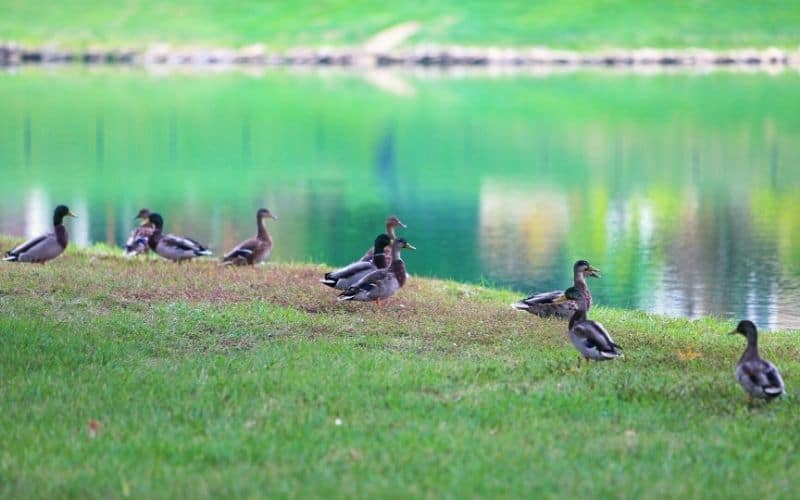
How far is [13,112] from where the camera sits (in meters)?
70.2

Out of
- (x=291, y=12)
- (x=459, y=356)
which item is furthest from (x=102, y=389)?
(x=291, y=12)

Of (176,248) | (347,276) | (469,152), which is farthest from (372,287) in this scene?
(469,152)

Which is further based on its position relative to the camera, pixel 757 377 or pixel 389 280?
pixel 389 280

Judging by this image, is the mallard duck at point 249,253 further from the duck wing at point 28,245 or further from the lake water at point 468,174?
the lake water at point 468,174

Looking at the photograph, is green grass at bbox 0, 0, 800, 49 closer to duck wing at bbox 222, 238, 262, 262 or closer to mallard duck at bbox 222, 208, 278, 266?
mallard duck at bbox 222, 208, 278, 266

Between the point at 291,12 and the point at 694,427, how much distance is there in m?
130

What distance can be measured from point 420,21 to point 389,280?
11271 cm

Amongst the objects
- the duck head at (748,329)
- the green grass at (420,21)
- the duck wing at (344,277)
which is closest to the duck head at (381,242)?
the duck wing at (344,277)

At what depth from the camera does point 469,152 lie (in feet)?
185

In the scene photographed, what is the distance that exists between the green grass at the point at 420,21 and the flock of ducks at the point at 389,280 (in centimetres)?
9736

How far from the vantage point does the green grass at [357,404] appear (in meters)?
9.41

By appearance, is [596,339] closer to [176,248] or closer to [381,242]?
[381,242]

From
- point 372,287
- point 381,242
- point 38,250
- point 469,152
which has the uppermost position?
point 469,152

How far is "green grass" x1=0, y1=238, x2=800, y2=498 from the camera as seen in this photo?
30.9 feet
